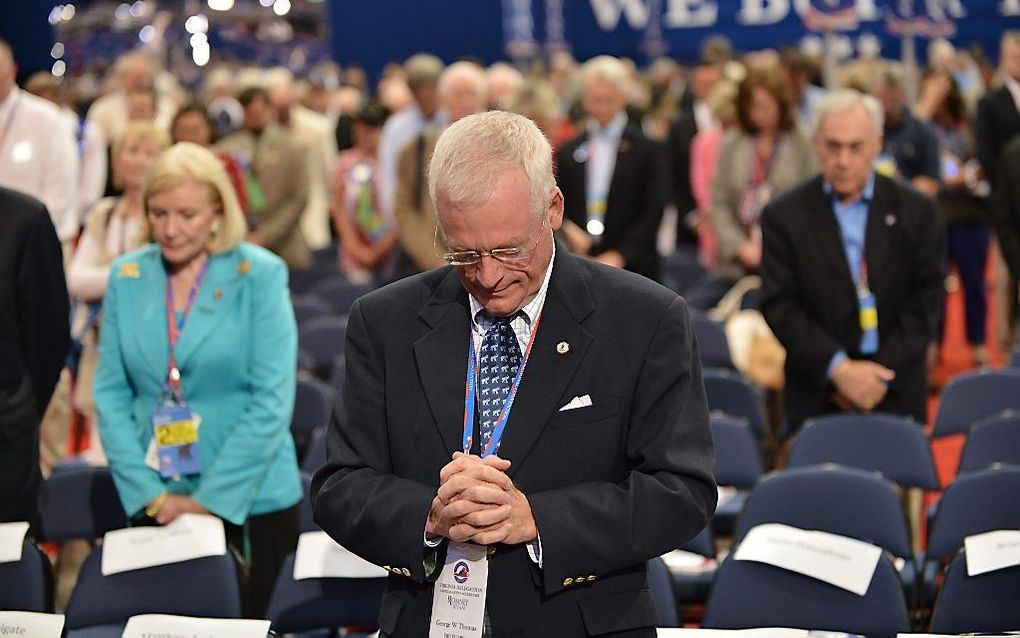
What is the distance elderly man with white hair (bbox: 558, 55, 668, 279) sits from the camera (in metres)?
7.07

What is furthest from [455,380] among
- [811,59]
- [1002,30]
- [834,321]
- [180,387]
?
[1002,30]

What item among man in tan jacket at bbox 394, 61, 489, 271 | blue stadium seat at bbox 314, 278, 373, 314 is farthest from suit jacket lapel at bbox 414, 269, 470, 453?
blue stadium seat at bbox 314, 278, 373, 314

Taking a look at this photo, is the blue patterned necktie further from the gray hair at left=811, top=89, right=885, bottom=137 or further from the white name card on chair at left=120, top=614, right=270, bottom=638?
the gray hair at left=811, top=89, right=885, bottom=137

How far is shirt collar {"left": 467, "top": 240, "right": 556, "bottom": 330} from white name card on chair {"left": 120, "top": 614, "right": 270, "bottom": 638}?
3.39 ft

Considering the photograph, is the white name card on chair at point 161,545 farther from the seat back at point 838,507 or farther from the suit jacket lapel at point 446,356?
the suit jacket lapel at point 446,356

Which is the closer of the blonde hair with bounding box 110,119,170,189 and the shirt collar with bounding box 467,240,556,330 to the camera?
the shirt collar with bounding box 467,240,556,330

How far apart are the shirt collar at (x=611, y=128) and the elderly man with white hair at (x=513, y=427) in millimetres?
4781

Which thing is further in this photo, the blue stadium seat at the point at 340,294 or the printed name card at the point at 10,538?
the blue stadium seat at the point at 340,294

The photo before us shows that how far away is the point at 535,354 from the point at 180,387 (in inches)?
79.0

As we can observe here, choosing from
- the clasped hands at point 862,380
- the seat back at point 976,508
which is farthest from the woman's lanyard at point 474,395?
the clasped hands at point 862,380

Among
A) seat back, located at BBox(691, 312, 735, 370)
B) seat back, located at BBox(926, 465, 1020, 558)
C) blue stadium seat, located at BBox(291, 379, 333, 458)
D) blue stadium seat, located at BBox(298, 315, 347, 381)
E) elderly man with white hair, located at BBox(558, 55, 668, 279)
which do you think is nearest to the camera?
seat back, located at BBox(926, 465, 1020, 558)

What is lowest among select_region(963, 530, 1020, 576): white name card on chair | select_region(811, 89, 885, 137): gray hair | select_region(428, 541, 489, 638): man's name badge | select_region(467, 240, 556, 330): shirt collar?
select_region(963, 530, 1020, 576): white name card on chair

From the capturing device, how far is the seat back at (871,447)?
473 cm

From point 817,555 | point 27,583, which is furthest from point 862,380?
point 27,583
